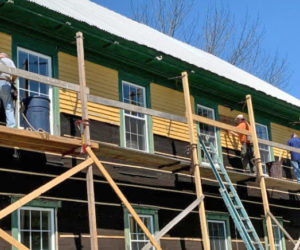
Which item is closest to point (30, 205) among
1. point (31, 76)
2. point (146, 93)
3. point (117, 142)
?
point (31, 76)

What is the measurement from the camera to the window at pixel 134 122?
517 inches

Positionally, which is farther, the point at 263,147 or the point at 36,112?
the point at 263,147

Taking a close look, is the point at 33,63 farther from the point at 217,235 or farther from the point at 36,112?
the point at 217,235

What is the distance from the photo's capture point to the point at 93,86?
12.4 metres

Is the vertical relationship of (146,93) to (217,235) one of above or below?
above

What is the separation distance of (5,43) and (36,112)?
1.79 m

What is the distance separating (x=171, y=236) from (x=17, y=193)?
4.23 metres

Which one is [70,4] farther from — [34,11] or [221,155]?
[221,155]

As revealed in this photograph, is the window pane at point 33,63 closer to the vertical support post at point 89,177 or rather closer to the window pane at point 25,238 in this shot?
the vertical support post at point 89,177

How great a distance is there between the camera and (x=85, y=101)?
9898mm

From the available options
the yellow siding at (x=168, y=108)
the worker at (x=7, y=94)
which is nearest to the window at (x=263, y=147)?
the yellow siding at (x=168, y=108)

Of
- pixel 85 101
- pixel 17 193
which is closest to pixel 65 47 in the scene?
pixel 85 101

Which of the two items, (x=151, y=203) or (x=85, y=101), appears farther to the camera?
(x=151, y=203)

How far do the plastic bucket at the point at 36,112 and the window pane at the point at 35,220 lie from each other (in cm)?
157
